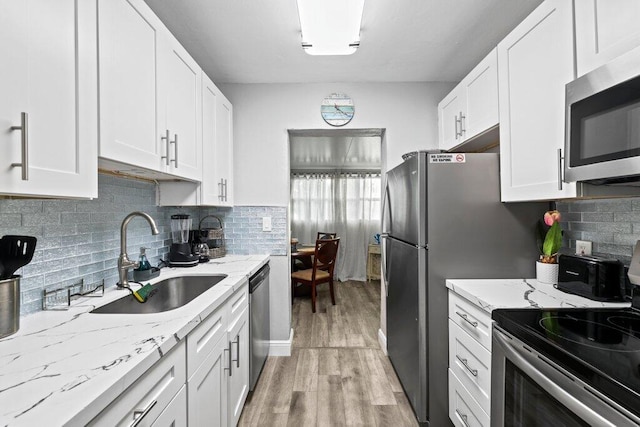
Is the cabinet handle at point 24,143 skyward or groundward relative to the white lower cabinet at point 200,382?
skyward

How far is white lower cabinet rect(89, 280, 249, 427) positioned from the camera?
31.2 inches

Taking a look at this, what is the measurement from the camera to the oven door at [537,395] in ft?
2.38

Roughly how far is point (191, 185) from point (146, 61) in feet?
2.80

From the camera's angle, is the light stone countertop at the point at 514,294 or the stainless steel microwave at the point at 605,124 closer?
the stainless steel microwave at the point at 605,124

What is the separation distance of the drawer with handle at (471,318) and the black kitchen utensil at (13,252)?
1720mm

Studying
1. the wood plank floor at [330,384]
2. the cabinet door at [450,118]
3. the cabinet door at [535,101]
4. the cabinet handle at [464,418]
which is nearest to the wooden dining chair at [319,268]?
the wood plank floor at [330,384]

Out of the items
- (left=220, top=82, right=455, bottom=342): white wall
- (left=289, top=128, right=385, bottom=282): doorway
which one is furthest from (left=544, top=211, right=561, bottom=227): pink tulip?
(left=289, top=128, right=385, bottom=282): doorway

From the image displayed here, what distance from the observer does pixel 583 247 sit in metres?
1.62

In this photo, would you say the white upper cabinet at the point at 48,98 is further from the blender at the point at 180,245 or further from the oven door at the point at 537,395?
the oven door at the point at 537,395

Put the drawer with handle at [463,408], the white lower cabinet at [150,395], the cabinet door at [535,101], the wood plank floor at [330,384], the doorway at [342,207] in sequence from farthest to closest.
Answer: the doorway at [342,207], the wood plank floor at [330,384], the drawer with handle at [463,408], the cabinet door at [535,101], the white lower cabinet at [150,395]

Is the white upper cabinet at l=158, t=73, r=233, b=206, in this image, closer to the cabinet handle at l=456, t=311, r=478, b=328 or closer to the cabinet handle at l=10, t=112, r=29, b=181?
the cabinet handle at l=10, t=112, r=29, b=181

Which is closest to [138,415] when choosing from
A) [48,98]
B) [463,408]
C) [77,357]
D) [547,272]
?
[77,357]

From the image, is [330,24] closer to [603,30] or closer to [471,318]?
[603,30]

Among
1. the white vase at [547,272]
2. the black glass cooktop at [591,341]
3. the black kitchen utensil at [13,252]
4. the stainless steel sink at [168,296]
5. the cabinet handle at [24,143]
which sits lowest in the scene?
the stainless steel sink at [168,296]
